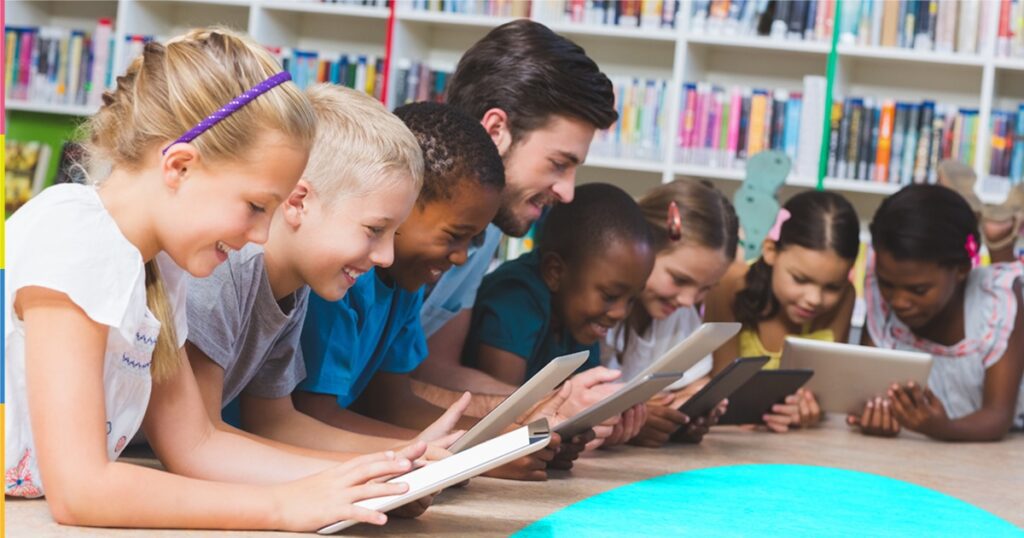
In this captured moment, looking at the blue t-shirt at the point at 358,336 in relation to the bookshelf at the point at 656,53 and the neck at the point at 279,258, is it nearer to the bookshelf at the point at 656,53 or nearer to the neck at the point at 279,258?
the neck at the point at 279,258

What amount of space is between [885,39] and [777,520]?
281 cm

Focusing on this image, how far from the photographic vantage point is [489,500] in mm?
1446

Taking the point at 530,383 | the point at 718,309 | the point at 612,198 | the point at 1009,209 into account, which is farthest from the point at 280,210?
the point at 1009,209

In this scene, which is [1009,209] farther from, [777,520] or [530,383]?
[530,383]

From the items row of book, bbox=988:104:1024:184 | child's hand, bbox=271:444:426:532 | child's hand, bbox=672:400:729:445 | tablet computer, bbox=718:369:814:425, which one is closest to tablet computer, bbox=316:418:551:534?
child's hand, bbox=271:444:426:532

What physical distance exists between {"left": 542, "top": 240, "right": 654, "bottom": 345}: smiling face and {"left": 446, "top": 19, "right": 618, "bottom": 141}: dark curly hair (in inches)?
9.4

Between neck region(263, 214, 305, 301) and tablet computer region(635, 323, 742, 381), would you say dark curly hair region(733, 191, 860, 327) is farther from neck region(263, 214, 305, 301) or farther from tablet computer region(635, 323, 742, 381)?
neck region(263, 214, 305, 301)

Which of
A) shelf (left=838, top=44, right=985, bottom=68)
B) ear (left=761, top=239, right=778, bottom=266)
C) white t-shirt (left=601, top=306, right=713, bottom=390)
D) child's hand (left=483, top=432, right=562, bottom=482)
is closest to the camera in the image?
child's hand (left=483, top=432, right=562, bottom=482)

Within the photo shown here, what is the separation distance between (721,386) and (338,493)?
112 centimetres

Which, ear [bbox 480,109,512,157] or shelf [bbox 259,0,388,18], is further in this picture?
shelf [bbox 259,0,388,18]

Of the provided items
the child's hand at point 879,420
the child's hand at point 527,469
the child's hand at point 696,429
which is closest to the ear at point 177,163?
the child's hand at point 527,469

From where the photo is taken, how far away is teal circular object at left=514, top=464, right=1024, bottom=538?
1.40 metres

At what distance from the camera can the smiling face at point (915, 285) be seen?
8.89 ft

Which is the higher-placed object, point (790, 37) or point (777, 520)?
point (790, 37)
